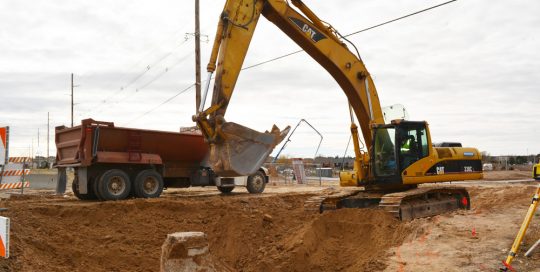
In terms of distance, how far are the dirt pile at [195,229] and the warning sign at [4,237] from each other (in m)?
2.57

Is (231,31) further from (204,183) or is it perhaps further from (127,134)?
(204,183)

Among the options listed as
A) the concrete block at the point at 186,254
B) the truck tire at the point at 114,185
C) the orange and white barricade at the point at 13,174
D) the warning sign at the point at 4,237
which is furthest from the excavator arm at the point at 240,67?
the orange and white barricade at the point at 13,174

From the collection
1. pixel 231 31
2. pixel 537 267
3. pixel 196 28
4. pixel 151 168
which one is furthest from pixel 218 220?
pixel 196 28

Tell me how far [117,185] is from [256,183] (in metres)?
5.63

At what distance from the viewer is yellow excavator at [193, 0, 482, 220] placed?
9383 millimetres

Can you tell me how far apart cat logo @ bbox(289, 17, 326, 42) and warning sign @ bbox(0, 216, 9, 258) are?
7.56 metres

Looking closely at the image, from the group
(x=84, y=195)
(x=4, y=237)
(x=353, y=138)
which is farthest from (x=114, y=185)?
(x=4, y=237)

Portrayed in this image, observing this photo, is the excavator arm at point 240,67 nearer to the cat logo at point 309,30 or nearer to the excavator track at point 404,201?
the cat logo at point 309,30

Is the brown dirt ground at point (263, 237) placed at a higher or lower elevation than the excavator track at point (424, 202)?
lower

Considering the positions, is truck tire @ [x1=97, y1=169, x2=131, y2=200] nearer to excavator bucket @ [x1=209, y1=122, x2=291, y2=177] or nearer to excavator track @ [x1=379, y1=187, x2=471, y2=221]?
excavator bucket @ [x1=209, y1=122, x2=291, y2=177]

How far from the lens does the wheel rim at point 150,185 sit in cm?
1474

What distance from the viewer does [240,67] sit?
988 centimetres

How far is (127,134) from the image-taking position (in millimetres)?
14797

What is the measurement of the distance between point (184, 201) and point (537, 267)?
930cm
